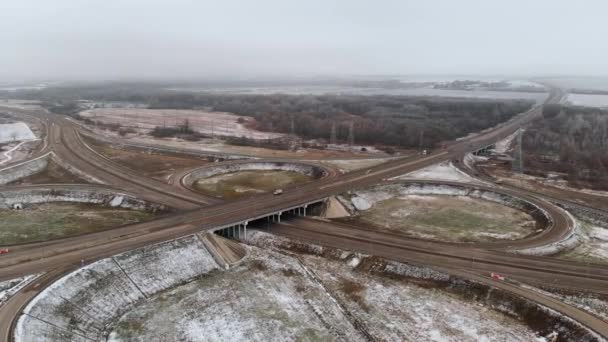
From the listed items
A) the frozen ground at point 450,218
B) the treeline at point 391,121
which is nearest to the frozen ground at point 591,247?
the frozen ground at point 450,218

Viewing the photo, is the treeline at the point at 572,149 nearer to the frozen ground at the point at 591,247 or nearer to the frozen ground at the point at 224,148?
the frozen ground at the point at 591,247

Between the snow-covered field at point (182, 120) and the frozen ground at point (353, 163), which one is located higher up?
the snow-covered field at point (182, 120)

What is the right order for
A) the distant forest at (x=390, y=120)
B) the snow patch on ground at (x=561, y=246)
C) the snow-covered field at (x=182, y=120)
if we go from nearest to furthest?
1. the snow patch on ground at (x=561, y=246)
2. the distant forest at (x=390, y=120)
3. the snow-covered field at (x=182, y=120)

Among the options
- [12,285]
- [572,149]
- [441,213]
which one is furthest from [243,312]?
[572,149]

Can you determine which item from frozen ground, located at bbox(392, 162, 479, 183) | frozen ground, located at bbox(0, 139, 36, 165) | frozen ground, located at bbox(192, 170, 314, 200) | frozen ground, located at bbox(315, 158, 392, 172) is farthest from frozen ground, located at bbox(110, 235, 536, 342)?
frozen ground, located at bbox(0, 139, 36, 165)

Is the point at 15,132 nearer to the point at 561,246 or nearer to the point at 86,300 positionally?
the point at 86,300
